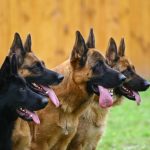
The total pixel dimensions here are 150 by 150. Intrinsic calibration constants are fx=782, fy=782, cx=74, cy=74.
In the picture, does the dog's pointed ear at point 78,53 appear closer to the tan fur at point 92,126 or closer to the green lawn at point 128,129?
the tan fur at point 92,126

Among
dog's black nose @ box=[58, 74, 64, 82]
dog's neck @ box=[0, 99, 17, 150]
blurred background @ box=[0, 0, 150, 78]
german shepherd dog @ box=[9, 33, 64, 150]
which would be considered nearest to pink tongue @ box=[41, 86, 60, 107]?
german shepherd dog @ box=[9, 33, 64, 150]

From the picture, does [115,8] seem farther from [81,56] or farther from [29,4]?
[81,56]

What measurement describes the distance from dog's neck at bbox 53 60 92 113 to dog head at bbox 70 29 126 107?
1.9 inches

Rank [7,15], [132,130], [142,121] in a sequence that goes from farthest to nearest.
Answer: [7,15] → [142,121] → [132,130]

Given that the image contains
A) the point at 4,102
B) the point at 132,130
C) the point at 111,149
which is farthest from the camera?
the point at 132,130

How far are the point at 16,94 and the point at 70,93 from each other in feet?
3.22

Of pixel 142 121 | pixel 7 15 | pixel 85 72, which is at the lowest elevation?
pixel 142 121

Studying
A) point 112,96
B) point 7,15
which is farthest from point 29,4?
point 112,96

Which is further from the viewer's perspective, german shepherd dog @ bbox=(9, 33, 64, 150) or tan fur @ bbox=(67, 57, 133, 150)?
tan fur @ bbox=(67, 57, 133, 150)

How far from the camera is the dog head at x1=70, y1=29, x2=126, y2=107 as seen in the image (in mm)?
8961

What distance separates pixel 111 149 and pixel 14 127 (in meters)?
2.72

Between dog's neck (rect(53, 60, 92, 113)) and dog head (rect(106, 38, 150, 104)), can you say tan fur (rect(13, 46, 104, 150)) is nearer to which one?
dog's neck (rect(53, 60, 92, 113))

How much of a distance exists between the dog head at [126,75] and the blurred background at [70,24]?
559cm

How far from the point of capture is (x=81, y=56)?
9.14 m
